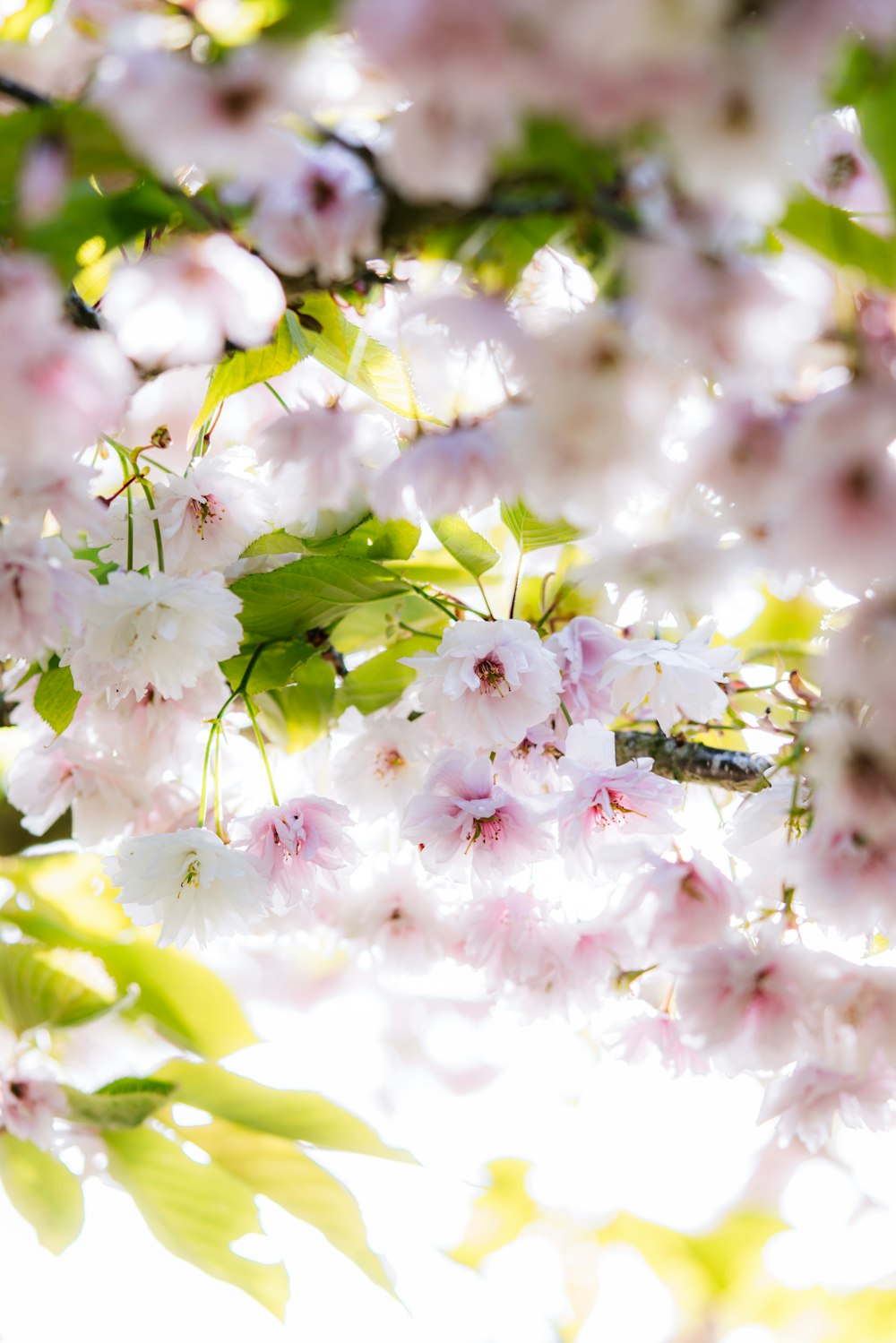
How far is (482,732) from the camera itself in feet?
2.72

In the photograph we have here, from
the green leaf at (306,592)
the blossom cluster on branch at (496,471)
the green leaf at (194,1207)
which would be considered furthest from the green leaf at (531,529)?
the green leaf at (194,1207)

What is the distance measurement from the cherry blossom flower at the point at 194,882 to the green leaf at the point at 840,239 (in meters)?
0.61

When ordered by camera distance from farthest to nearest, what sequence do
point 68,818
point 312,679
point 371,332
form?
point 68,818 → point 312,679 → point 371,332

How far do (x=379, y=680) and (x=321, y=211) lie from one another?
0.56 metres

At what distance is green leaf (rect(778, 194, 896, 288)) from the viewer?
1.32 feet

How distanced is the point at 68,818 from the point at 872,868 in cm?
95

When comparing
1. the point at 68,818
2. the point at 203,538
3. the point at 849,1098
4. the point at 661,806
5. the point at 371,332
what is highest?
the point at 371,332

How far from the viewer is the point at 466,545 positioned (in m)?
0.87

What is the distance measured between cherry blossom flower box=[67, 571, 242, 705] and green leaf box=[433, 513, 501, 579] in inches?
7.8

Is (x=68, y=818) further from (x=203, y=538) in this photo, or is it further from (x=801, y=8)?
(x=801, y=8)

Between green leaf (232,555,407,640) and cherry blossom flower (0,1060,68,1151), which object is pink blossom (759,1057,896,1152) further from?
cherry blossom flower (0,1060,68,1151)

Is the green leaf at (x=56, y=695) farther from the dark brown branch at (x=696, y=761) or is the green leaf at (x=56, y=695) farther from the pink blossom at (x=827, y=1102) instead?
the pink blossom at (x=827, y=1102)

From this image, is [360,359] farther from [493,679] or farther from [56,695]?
[56,695]

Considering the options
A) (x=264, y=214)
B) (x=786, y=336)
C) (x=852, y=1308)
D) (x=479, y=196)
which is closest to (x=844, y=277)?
(x=786, y=336)
